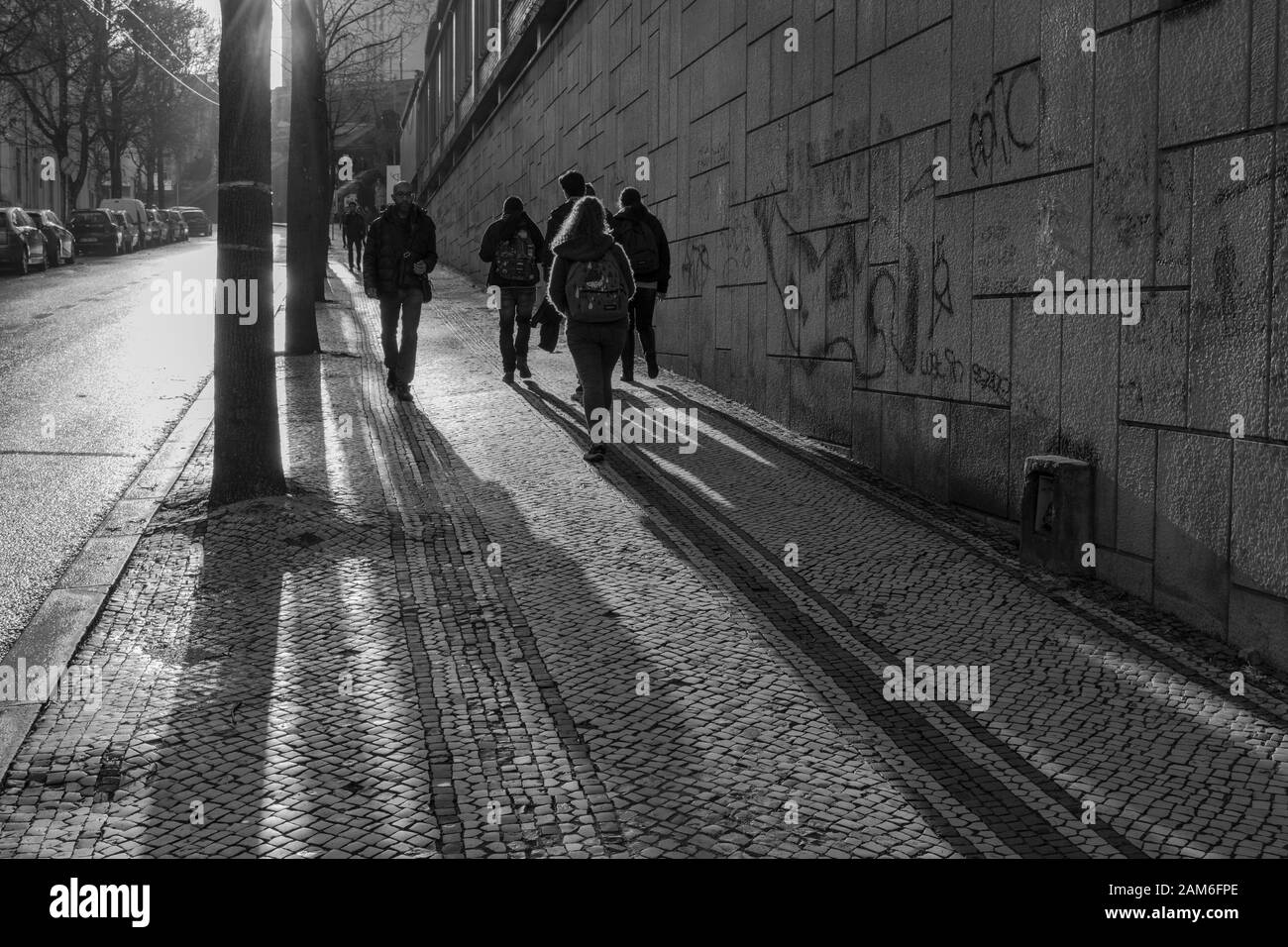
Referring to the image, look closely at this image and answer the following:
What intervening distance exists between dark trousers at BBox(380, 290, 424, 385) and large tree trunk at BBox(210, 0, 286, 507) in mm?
4401

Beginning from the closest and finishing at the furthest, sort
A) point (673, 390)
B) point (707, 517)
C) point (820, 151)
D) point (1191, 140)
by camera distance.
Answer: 1. point (1191, 140)
2. point (707, 517)
3. point (820, 151)
4. point (673, 390)

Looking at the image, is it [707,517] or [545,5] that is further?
[545,5]

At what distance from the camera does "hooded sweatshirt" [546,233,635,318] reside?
9.74 m

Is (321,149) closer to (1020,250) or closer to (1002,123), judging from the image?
(1002,123)

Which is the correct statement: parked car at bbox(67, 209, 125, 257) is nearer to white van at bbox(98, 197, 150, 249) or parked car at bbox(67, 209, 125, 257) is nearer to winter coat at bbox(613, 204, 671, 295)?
white van at bbox(98, 197, 150, 249)

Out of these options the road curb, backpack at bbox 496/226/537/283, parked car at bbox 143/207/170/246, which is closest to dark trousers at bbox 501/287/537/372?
backpack at bbox 496/226/537/283

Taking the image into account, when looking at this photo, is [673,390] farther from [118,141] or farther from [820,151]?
[118,141]

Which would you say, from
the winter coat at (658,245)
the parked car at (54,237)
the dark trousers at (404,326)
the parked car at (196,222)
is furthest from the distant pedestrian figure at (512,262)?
the parked car at (196,222)

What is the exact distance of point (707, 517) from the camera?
808cm

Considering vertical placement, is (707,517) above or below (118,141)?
below

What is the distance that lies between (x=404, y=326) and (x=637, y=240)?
215 centimetres

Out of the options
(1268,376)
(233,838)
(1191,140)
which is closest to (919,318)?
(1191,140)

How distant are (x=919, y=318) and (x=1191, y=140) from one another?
2.88m

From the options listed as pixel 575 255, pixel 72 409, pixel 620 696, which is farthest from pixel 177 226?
pixel 620 696
